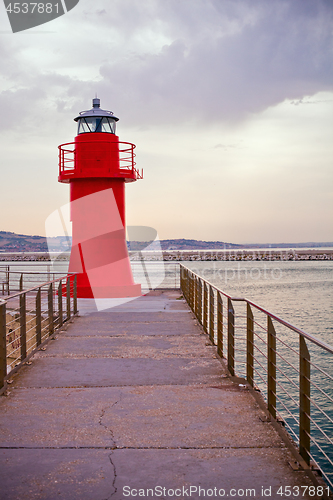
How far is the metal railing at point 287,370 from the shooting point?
3.20 meters

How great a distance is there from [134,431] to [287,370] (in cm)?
982

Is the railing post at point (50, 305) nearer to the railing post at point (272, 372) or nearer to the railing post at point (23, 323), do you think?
the railing post at point (23, 323)

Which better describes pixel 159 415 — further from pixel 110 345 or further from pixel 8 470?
pixel 110 345

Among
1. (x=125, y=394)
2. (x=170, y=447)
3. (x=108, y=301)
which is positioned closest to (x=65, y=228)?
(x=108, y=301)

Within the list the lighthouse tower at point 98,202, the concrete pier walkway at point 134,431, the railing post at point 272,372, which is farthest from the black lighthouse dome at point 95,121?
the railing post at point 272,372

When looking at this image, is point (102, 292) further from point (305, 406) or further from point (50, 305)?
point (305, 406)

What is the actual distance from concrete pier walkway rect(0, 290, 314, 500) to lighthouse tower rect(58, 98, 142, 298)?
5.88 metres

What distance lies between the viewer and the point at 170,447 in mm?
3471

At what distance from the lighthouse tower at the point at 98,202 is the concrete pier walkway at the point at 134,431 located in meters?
5.88

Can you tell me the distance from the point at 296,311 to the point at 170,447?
24005mm

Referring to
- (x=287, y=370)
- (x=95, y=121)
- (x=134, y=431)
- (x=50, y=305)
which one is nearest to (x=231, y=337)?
(x=134, y=431)

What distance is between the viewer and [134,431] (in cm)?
378

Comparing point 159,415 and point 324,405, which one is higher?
point 159,415

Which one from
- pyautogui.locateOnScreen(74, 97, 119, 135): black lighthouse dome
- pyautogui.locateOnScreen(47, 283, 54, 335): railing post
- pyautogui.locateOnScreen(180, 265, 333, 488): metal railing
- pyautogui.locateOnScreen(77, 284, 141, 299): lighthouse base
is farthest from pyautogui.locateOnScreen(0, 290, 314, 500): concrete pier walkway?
pyautogui.locateOnScreen(74, 97, 119, 135): black lighthouse dome
